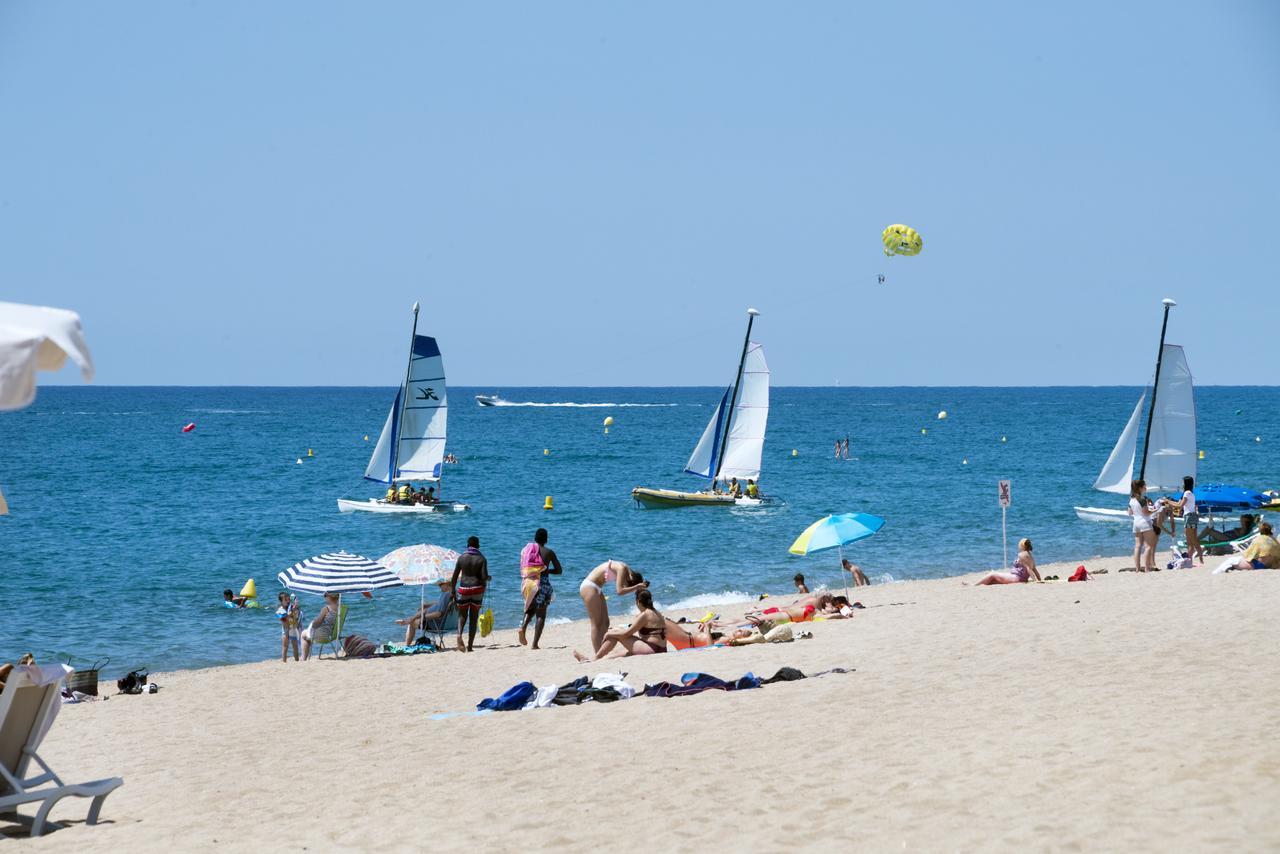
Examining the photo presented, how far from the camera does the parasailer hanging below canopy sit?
1763 inches

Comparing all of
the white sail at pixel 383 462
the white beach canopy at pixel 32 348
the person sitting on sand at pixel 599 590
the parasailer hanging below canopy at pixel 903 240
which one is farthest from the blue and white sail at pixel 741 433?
the white beach canopy at pixel 32 348

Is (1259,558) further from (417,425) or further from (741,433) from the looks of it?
Answer: (417,425)

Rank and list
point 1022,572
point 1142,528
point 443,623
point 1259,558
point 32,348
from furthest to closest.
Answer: point 1142,528 → point 1022,572 → point 1259,558 → point 443,623 → point 32,348

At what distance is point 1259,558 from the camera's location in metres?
18.8

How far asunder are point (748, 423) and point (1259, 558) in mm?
26319

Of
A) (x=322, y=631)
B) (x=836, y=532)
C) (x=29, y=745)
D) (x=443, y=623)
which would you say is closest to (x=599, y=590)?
(x=443, y=623)

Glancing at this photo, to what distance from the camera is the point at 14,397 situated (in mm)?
6051

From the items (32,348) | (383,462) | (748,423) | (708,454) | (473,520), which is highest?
(32,348)

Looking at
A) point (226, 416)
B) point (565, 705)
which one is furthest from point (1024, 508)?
point (226, 416)

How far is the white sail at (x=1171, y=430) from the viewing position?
31297 mm

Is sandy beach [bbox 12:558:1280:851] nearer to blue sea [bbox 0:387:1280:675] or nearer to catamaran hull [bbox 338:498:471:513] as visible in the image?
blue sea [bbox 0:387:1280:675]

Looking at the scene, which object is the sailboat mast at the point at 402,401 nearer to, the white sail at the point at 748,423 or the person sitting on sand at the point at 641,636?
the white sail at the point at 748,423

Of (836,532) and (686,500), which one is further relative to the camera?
Answer: (686,500)

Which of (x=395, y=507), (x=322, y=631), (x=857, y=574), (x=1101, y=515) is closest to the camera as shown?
(x=322, y=631)
